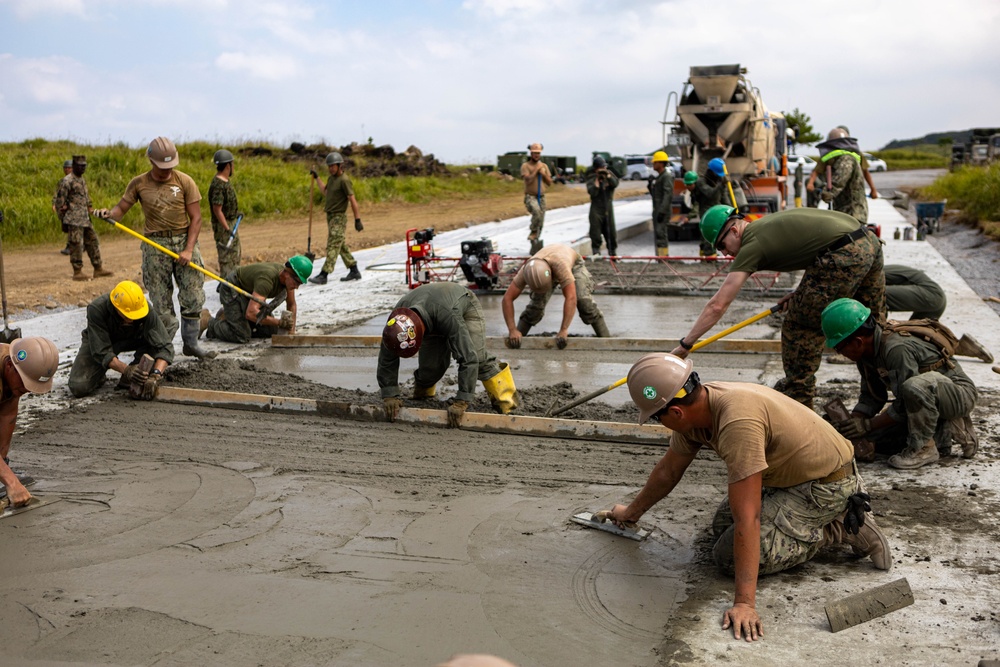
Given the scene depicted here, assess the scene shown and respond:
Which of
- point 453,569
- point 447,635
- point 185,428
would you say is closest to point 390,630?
point 447,635

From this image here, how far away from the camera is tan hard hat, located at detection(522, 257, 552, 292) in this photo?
23.3 feet

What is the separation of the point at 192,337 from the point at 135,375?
114 cm

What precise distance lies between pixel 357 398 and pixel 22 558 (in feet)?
9.15

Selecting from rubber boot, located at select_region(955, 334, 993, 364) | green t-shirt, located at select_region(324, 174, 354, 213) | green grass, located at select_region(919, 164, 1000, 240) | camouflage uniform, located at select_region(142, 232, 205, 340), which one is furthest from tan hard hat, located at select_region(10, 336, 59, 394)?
green grass, located at select_region(919, 164, 1000, 240)

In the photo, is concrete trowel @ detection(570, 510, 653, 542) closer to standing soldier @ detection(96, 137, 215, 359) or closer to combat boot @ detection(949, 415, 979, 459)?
combat boot @ detection(949, 415, 979, 459)

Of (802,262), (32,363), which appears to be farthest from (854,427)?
(32,363)

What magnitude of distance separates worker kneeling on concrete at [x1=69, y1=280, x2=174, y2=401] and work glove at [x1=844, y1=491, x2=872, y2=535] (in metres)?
4.89

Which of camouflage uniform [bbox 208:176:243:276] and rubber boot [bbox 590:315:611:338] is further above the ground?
camouflage uniform [bbox 208:176:243:276]

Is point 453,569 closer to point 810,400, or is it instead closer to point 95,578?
point 95,578

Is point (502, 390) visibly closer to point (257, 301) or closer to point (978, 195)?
point (257, 301)

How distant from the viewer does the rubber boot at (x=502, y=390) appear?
5844 millimetres

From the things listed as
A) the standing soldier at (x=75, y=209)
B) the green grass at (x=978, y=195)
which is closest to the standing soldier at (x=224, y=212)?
the standing soldier at (x=75, y=209)

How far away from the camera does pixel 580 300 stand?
25.6 feet

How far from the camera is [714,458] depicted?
514cm
